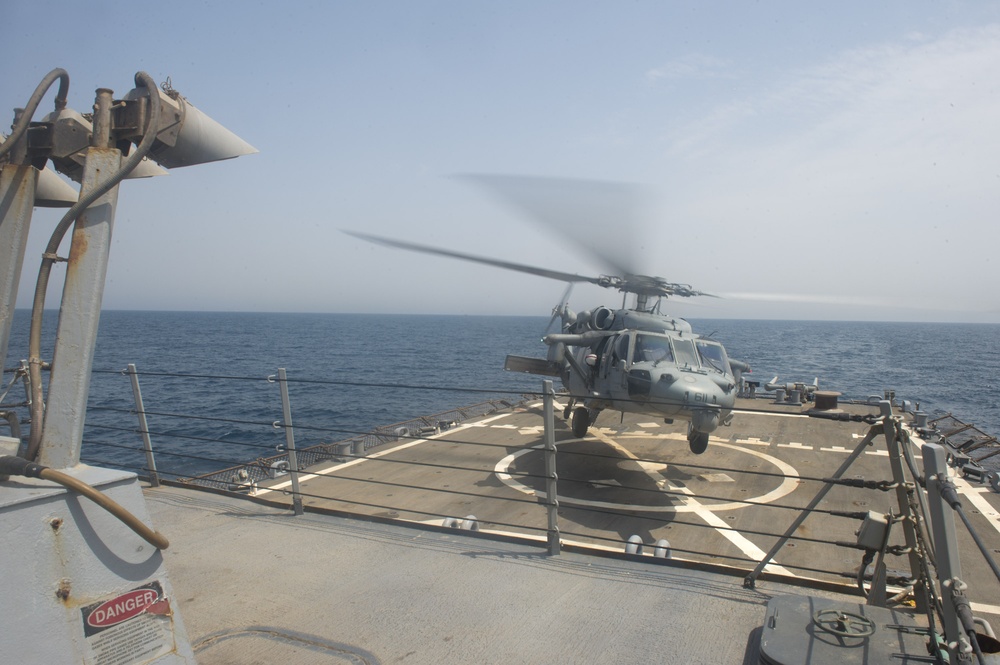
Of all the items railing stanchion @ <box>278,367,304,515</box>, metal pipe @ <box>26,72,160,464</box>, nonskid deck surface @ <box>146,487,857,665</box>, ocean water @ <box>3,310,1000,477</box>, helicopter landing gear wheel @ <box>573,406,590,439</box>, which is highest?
metal pipe @ <box>26,72,160,464</box>

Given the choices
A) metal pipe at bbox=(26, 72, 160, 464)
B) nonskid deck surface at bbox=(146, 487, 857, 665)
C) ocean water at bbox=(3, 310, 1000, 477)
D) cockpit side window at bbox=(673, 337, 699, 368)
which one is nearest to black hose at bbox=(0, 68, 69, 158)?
metal pipe at bbox=(26, 72, 160, 464)

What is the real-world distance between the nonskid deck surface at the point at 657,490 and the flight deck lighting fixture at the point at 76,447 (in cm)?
418

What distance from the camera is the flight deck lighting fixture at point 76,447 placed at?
2363mm

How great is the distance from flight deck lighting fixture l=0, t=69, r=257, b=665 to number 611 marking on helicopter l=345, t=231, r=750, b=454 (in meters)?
7.22

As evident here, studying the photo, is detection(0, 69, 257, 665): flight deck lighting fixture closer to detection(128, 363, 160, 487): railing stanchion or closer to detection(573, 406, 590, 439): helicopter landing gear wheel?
detection(128, 363, 160, 487): railing stanchion

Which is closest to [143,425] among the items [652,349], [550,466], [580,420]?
[550,466]

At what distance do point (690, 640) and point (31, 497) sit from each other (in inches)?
132

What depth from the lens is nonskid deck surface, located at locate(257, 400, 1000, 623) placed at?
31.0 feet

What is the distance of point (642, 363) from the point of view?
42.5 ft

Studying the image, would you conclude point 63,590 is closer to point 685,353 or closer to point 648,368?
point 648,368

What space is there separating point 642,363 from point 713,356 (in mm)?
1778

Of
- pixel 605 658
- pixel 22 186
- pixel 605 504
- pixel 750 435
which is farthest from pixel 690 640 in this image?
pixel 750 435

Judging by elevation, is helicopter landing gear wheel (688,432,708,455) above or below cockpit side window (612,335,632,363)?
below

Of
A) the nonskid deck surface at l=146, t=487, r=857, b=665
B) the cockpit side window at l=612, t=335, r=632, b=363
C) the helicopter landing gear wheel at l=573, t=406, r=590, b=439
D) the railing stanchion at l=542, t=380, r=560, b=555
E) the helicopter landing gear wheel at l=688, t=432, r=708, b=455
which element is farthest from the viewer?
the helicopter landing gear wheel at l=573, t=406, r=590, b=439
